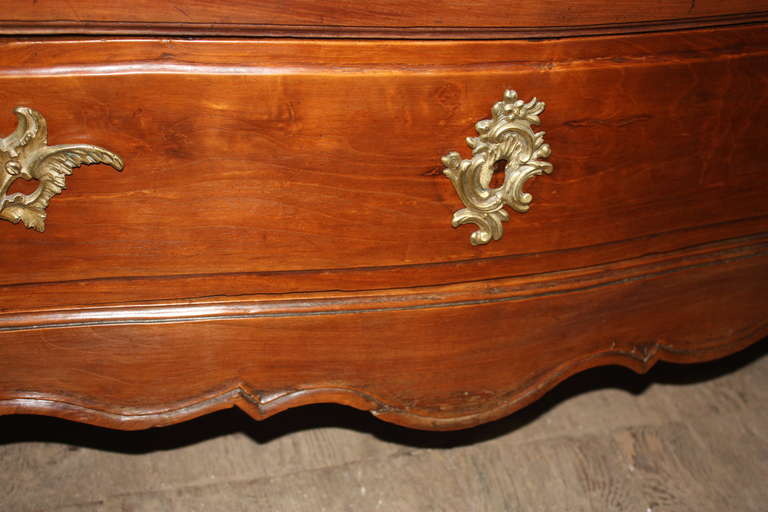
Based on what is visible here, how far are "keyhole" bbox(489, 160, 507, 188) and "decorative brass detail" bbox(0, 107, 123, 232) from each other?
30 centimetres

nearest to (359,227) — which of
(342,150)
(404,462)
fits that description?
(342,150)

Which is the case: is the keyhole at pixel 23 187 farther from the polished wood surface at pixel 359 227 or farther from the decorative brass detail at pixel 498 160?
the decorative brass detail at pixel 498 160

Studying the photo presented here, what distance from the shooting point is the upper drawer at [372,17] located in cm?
50

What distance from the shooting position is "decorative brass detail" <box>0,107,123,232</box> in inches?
21.3

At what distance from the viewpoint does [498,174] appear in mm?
670

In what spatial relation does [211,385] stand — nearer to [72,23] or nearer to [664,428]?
[72,23]

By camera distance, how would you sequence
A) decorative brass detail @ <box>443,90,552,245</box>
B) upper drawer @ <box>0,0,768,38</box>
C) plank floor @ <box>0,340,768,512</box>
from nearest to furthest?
upper drawer @ <box>0,0,768,38</box>
decorative brass detail @ <box>443,90,552,245</box>
plank floor @ <box>0,340,768,512</box>

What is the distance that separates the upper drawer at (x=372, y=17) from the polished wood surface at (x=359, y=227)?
18mm

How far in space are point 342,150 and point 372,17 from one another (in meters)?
0.11

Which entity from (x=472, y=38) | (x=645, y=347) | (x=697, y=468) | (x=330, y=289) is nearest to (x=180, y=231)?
(x=330, y=289)

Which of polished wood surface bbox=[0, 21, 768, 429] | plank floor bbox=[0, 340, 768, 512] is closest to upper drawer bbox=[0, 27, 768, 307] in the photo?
polished wood surface bbox=[0, 21, 768, 429]

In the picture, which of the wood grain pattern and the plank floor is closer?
the wood grain pattern

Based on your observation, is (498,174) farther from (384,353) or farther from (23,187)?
(23,187)

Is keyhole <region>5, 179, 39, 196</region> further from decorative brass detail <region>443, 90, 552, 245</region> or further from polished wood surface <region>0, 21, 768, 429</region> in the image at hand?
decorative brass detail <region>443, 90, 552, 245</region>
